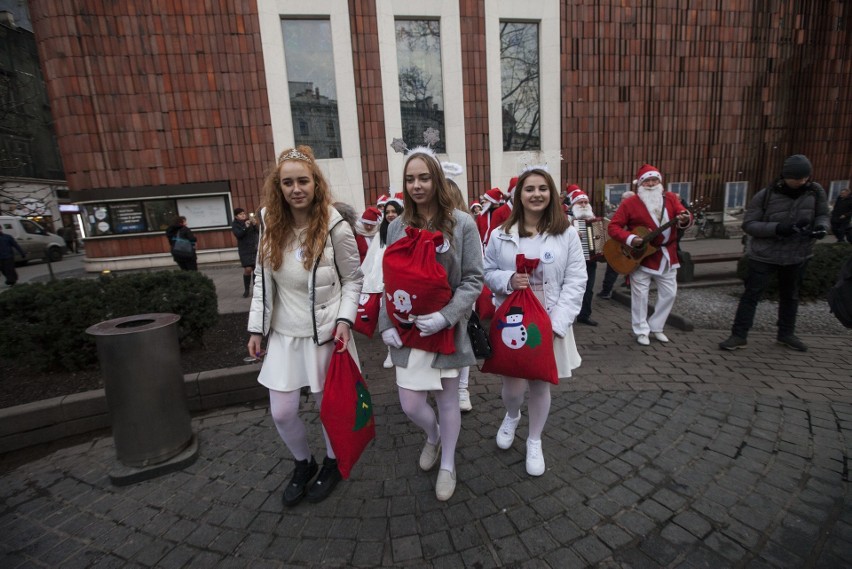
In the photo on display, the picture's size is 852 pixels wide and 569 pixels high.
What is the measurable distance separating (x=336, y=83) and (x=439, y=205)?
12.6m

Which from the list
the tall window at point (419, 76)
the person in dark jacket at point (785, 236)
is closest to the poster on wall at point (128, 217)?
the tall window at point (419, 76)

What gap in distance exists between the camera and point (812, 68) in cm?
1608

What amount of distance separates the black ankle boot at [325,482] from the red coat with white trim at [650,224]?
414 centimetres

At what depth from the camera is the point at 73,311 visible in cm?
408

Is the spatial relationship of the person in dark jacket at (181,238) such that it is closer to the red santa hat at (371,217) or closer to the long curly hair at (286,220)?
the red santa hat at (371,217)

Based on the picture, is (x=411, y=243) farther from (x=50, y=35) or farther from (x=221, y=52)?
(x=50, y=35)

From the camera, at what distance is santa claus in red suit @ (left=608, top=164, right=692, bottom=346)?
4.93m

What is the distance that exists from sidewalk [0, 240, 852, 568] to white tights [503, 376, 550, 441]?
28 cm

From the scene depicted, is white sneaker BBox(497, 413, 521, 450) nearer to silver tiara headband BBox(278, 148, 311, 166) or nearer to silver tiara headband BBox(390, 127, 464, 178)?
silver tiara headband BBox(390, 127, 464, 178)

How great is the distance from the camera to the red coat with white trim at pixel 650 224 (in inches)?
193

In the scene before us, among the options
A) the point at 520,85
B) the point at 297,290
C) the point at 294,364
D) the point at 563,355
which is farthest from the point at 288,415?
the point at 520,85

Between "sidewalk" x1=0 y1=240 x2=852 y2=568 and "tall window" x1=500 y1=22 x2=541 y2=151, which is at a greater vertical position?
"tall window" x1=500 y1=22 x2=541 y2=151

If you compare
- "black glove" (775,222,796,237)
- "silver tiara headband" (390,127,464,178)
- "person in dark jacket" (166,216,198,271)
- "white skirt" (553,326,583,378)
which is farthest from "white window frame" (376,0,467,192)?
"white skirt" (553,326,583,378)

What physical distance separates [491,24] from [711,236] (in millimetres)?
11612
